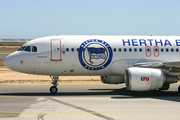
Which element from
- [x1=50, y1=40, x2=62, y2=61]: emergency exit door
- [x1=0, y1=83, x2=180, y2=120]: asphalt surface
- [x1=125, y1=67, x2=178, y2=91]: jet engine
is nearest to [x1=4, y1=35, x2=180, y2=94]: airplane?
[x1=50, y1=40, x2=62, y2=61]: emergency exit door

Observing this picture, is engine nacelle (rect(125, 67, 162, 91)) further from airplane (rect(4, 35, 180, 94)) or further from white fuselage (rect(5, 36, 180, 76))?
white fuselage (rect(5, 36, 180, 76))

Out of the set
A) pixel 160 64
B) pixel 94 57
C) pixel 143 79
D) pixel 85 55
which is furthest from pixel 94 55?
pixel 160 64

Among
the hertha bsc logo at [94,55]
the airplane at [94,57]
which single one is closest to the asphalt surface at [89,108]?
the airplane at [94,57]

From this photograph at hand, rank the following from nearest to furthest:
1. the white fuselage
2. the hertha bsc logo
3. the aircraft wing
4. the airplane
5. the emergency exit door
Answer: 1. the aircraft wing
2. the airplane
3. the white fuselage
4. the emergency exit door
5. the hertha bsc logo

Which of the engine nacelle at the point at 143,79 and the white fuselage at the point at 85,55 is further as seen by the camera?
the white fuselage at the point at 85,55

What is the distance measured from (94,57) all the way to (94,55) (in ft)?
0.45

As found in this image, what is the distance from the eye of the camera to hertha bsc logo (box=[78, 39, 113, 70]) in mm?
17984

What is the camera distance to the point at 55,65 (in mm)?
17844

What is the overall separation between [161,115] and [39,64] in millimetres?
9236

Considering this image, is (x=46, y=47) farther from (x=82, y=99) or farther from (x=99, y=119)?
(x=99, y=119)

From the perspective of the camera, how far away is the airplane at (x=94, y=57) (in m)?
17.5

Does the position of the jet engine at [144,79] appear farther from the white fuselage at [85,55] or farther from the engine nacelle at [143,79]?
the white fuselage at [85,55]

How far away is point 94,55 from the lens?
711 inches

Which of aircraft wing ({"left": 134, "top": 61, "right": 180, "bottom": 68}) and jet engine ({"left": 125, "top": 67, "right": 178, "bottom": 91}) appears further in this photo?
aircraft wing ({"left": 134, "top": 61, "right": 180, "bottom": 68})
